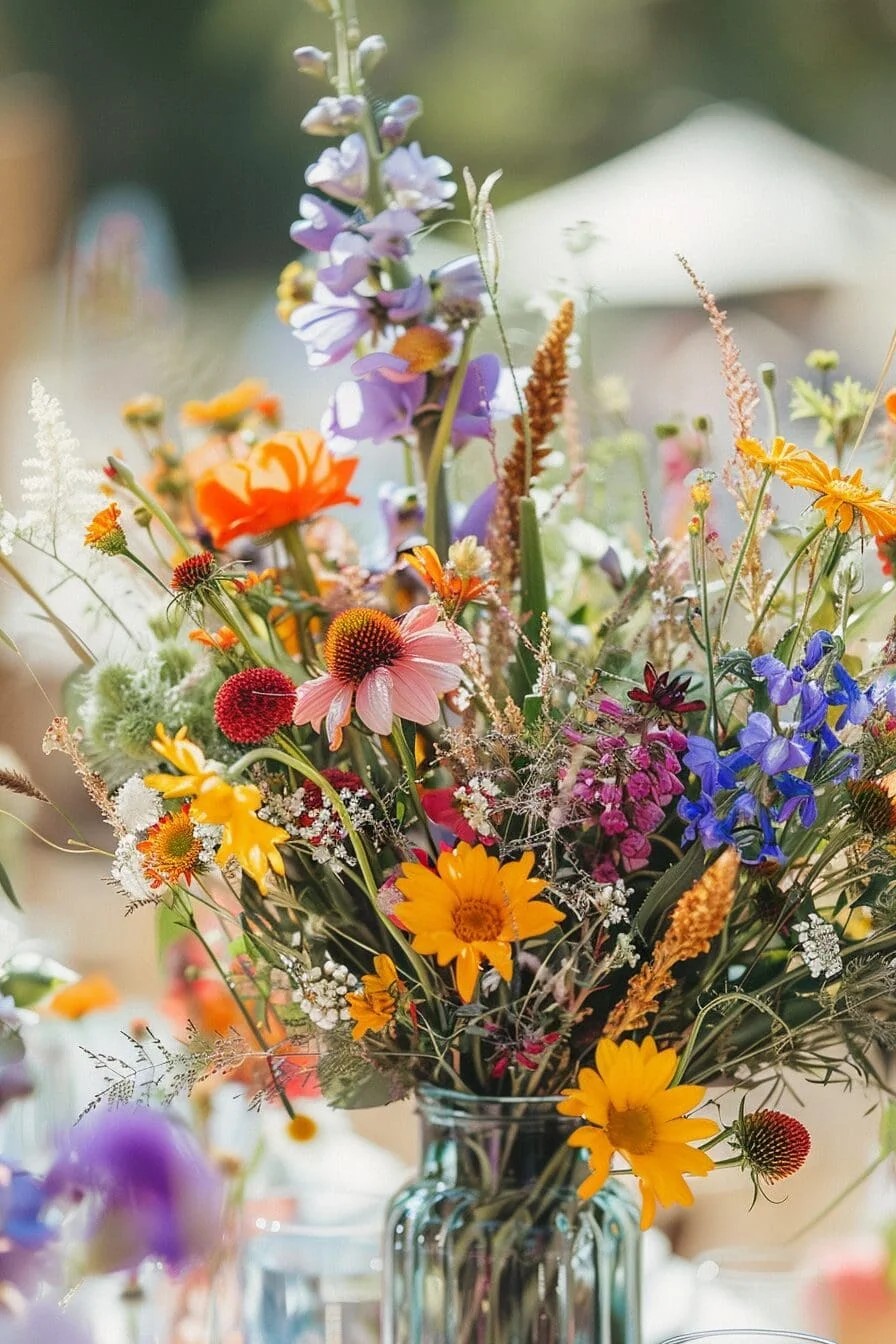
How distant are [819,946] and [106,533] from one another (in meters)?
0.27

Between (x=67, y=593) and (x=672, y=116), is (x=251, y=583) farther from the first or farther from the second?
(x=672, y=116)

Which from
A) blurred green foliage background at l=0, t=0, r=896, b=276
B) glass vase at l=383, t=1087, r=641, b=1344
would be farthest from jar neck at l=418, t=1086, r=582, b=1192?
blurred green foliage background at l=0, t=0, r=896, b=276

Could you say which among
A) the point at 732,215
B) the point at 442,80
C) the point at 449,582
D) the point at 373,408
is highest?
the point at 442,80

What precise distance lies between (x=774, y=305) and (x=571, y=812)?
2.66 meters

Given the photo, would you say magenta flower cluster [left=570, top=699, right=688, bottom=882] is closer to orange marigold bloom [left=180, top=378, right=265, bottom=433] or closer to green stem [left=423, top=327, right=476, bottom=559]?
green stem [left=423, top=327, right=476, bottom=559]

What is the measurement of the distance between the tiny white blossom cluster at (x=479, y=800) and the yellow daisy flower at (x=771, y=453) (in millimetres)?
138

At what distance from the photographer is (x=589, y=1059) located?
526 millimetres

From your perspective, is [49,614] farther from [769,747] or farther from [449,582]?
[769,747]

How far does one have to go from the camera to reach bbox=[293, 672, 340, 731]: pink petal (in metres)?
0.45

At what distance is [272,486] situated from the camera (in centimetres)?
57

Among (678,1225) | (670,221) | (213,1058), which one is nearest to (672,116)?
(670,221)

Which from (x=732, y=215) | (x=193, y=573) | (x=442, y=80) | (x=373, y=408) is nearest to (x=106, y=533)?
(x=193, y=573)

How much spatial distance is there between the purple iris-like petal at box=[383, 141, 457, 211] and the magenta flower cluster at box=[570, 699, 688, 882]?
0.79 feet

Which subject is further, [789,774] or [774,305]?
[774,305]
